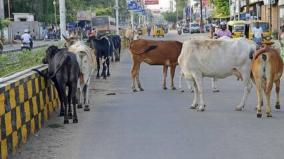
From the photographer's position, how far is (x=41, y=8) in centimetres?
9056

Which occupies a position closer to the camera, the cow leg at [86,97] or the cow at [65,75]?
the cow at [65,75]

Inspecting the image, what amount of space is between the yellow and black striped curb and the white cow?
3.05m

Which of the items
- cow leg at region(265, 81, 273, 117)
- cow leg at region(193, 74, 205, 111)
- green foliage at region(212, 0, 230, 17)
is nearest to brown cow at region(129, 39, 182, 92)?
cow leg at region(193, 74, 205, 111)

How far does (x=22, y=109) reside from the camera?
8.85 meters

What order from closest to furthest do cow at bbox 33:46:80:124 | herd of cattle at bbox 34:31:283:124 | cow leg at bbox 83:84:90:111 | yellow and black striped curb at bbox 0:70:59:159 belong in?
yellow and black striped curb at bbox 0:70:59:159
cow at bbox 33:46:80:124
herd of cattle at bbox 34:31:283:124
cow leg at bbox 83:84:90:111

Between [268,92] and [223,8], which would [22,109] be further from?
[223,8]

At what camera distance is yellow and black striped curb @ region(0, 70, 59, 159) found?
7.70 metres

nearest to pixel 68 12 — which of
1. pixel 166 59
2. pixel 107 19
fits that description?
pixel 107 19

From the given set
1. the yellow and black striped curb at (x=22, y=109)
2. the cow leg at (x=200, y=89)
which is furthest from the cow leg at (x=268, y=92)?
the yellow and black striped curb at (x=22, y=109)

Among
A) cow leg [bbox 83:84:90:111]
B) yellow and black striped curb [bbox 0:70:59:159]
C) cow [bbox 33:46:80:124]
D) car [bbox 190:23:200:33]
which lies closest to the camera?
yellow and black striped curb [bbox 0:70:59:159]

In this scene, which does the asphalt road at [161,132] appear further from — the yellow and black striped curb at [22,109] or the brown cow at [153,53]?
the brown cow at [153,53]

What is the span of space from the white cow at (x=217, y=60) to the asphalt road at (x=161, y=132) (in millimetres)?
567

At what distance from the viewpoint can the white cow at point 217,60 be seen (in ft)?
40.1

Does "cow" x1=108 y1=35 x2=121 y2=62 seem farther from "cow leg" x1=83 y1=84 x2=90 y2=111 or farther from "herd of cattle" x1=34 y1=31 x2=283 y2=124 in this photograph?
"herd of cattle" x1=34 y1=31 x2=283 y2=124
